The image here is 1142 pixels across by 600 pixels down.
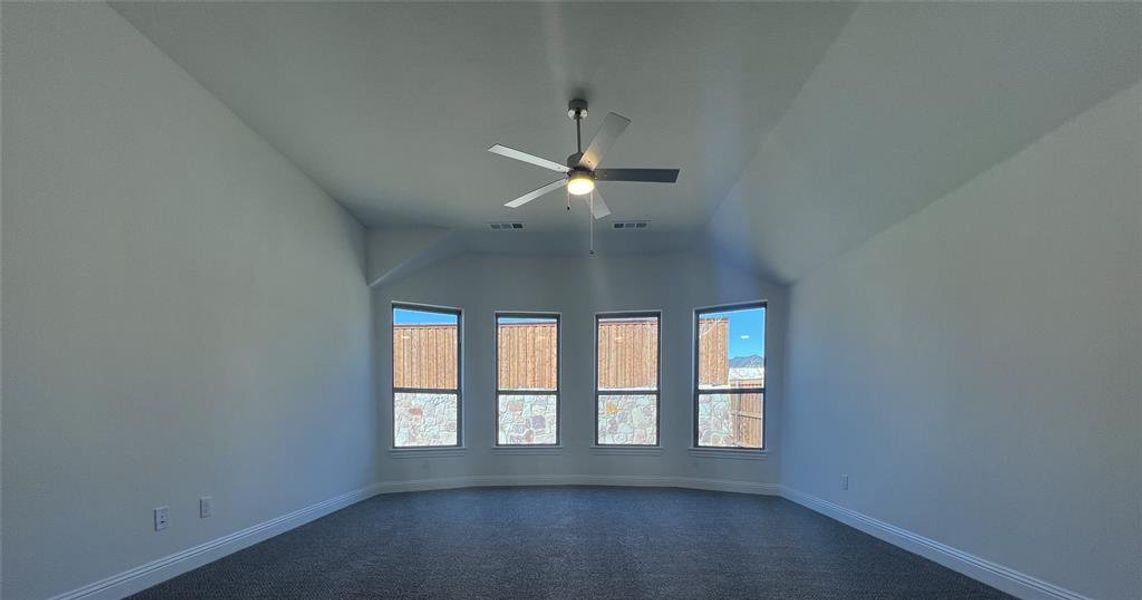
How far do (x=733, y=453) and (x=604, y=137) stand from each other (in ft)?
14.3

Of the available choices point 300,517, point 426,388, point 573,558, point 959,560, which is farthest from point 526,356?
point 959,560

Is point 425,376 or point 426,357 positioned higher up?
point 426,357

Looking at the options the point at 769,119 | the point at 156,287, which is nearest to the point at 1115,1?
the point at 769,119

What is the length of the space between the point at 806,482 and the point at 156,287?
539 cm

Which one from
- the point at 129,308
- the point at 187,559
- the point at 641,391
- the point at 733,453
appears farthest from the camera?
the point at 641,391

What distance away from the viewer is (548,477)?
624 cm

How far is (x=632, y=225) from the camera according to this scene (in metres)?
5.53

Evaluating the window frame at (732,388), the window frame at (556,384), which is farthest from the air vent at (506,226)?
the window frame at (732,388)

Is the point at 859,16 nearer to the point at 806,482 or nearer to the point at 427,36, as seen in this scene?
the point at 427,36

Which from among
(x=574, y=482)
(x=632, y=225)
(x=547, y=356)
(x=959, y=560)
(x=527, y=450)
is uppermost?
(x=632, y=225)

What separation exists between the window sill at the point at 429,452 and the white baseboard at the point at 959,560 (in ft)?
12.5

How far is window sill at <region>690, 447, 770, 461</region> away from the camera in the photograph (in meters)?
5.74

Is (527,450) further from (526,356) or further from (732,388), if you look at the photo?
(732,388)

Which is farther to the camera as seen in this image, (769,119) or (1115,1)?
(769,119)
